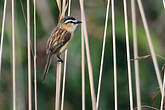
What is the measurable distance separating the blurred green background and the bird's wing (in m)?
0.66

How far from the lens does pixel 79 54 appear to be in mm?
4453

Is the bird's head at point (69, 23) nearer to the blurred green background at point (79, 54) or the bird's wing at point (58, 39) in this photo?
the bird's wing at point (58, 39)

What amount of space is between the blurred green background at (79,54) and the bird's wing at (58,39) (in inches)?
25.8

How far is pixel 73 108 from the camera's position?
4734 mm

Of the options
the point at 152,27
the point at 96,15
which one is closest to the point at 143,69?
the point at 152,27

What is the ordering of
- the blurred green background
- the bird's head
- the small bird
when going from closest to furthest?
1. the bird's head
2. the small bird
3. the blurred green background

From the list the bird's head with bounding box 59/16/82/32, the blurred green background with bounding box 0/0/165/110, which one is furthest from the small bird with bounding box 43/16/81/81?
the blurred green background with bounding box 0/0/165/110

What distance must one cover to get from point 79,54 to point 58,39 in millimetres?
844

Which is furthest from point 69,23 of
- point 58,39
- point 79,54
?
point 79,54

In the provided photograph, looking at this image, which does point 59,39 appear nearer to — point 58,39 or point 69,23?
point 58,39

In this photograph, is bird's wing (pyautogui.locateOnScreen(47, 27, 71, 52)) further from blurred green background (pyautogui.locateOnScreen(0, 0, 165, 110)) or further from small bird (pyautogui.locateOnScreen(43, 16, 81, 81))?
blurred green background (pyautogui.locateOnScreen(0, 0, 165, 110))

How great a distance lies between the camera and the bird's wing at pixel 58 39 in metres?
3.54

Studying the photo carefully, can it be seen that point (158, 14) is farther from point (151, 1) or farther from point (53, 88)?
point (53, 88)

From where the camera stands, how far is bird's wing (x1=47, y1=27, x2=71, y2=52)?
3.54 metres
